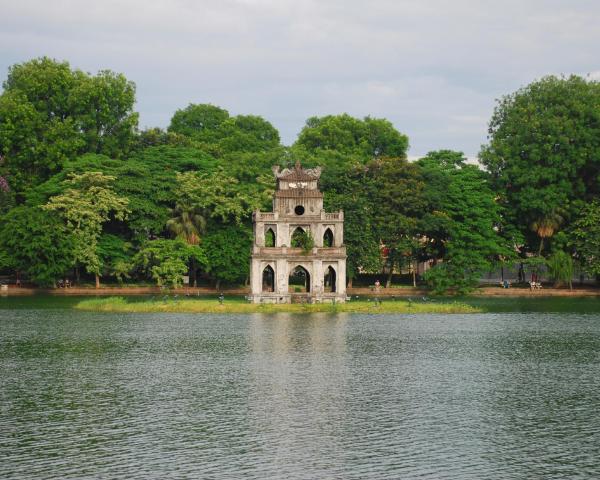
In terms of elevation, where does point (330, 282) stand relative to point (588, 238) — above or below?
below

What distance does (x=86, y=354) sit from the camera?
148 feet

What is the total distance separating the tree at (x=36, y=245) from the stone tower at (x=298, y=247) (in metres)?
18.9

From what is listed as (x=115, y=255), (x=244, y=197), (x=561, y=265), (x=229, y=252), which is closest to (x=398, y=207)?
(x=244, y=197)

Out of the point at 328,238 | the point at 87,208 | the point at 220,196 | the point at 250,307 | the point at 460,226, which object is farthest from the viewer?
the point at 460,226

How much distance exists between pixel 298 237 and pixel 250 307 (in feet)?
31.0

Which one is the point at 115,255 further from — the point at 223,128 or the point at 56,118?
the point at 223,128

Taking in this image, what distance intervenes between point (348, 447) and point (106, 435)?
280 inches

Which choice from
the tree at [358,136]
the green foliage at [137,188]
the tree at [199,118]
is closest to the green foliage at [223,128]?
the tree at [199,118]

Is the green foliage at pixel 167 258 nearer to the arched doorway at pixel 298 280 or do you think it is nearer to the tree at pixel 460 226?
the arched doorway at pixel 298 280

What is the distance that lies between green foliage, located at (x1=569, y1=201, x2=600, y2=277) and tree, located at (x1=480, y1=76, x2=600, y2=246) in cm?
161

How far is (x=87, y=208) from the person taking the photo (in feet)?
285

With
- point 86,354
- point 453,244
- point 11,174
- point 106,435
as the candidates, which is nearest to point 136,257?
point 11,174

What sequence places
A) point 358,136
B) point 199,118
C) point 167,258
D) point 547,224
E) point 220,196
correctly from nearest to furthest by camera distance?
point 167,258 < point 220,196 < point 547,224 < point 358,136 < point 199,118

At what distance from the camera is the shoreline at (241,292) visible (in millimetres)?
86500
